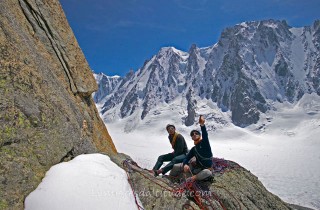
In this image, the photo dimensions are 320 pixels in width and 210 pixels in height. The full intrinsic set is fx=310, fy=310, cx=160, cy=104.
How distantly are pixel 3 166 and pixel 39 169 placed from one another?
110cm

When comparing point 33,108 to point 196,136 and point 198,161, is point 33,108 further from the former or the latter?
point 198,161

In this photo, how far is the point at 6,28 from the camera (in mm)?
9695

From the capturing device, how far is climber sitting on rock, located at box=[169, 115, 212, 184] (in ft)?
35.3

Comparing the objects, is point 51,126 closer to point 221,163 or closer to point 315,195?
point 221,163

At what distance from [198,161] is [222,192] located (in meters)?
1.41

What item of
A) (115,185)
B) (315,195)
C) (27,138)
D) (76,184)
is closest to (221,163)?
(115,185)

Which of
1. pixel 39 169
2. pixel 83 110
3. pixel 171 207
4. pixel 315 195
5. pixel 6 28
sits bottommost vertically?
pixel 315 195

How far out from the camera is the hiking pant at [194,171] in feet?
35.2

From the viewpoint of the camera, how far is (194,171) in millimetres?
11594

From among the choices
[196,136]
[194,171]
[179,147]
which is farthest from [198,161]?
[179,147]

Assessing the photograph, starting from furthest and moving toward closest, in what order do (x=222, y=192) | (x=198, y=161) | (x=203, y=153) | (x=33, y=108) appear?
(x=198, y=161), (x=203, y=153), (x=222, y=192), (x=33, y=108)

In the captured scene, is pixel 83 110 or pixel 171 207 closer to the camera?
pixel 171 207

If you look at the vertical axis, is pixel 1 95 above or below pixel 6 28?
below

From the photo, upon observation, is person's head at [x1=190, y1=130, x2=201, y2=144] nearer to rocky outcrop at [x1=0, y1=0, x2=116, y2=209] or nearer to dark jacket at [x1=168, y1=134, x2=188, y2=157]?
dark jacket at [x1=168, y1=134, x2=188, y2=157]
